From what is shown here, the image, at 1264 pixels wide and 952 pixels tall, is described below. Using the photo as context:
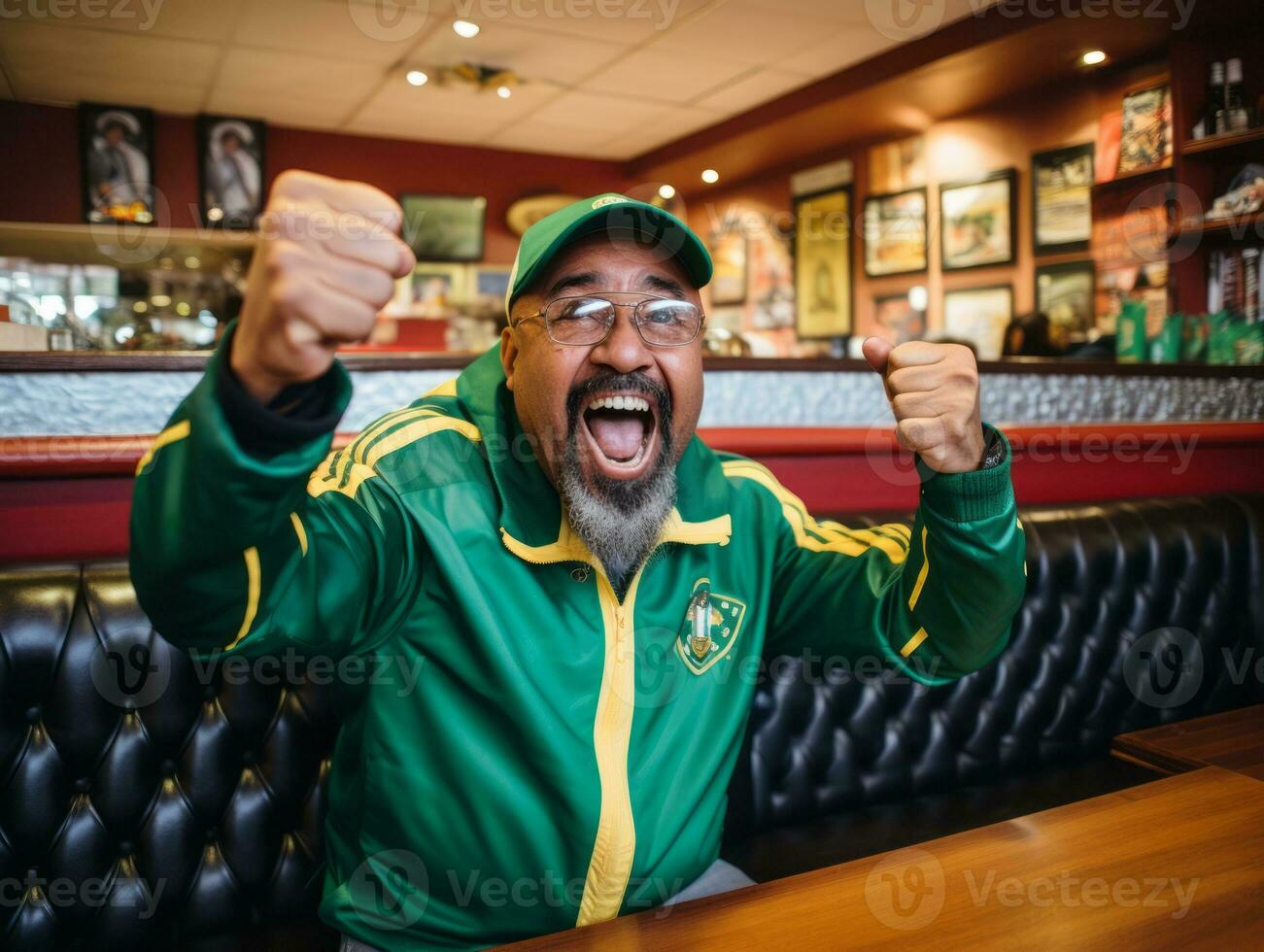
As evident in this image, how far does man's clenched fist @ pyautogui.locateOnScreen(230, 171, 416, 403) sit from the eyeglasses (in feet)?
1.86

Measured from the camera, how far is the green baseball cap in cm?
128

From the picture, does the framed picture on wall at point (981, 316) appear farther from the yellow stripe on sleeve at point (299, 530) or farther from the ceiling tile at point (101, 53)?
the yellow stripe on sleeve at point (299, 530)

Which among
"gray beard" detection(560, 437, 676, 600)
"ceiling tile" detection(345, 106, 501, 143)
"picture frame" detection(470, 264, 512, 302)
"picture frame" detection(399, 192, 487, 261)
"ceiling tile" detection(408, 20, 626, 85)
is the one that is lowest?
"gray beard" detection(560, 437, 676, 600)

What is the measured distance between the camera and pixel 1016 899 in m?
0.96

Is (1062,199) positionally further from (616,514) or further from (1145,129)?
(616,514)

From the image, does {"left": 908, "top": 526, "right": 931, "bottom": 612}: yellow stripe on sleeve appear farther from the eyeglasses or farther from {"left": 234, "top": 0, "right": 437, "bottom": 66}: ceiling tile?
{"left": 234, "top": 0, "right": 437, "bottom": 66}: ceiling tile

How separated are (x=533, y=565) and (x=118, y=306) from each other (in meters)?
4.27

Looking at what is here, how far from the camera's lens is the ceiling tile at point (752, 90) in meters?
5.45

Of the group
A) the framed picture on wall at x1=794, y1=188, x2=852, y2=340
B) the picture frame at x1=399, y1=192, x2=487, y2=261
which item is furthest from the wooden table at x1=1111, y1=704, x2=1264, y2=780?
the picture frame at x1=399, y1=192, x2=487, y2=261

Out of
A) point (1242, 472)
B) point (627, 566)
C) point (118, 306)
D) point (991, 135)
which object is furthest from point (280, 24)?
point (1242, 472)

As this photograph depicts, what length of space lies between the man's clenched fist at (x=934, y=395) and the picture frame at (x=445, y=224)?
6.63 metres

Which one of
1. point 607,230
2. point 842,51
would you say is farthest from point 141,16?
point 607,230

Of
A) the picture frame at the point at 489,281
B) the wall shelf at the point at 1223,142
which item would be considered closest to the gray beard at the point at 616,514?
the wall shelf at the point at 1223,142

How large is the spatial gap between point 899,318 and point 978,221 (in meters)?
0.84
